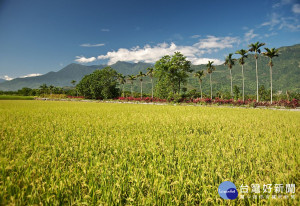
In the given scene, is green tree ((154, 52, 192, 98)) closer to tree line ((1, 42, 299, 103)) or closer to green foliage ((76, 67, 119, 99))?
tree line ((1, 42, 299, 103))

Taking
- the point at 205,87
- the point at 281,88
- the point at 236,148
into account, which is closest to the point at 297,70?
the point at 281,88

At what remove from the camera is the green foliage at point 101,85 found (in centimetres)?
6388

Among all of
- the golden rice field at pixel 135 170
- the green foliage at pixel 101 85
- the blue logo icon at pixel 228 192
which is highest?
the green foliage at pixel 101 85

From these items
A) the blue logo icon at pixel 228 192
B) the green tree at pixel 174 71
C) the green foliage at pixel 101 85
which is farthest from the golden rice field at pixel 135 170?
the green foliage at pixel 101 85

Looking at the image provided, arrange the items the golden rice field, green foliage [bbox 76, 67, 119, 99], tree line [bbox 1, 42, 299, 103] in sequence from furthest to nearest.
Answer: green foliage [bbox 76, 67, 119, 99]
tree line [bbox 1, 42, 299, 103]
the golden rice field

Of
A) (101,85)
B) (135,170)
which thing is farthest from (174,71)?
(135,170)

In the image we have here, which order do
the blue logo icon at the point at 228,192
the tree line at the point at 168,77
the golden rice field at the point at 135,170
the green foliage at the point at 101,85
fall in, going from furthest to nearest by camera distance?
the green foliage at the point at 101,85 < the tree line at the point at 168,77 < the golden rice field at the point at 135,170 < the blue logo icon at the point at 228,192

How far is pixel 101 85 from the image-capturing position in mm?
63906

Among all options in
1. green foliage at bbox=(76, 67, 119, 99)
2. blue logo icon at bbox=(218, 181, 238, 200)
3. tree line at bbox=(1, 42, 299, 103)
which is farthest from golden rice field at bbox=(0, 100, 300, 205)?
green foliage at bbox=(76, 67, 119, 99)

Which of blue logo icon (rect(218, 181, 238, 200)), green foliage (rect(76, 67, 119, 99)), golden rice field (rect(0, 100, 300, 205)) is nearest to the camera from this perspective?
blue logo icon (rect(218, 181, 238, 200))

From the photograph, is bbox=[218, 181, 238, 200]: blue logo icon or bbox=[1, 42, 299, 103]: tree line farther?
bbox=[1, 42, 299, 103]: tree line

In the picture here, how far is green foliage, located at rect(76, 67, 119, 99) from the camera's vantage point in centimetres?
6388

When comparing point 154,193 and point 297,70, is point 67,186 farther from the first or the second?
point 297,70

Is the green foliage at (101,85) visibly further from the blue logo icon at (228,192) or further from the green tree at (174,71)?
the blue logo icon at (228,192)
